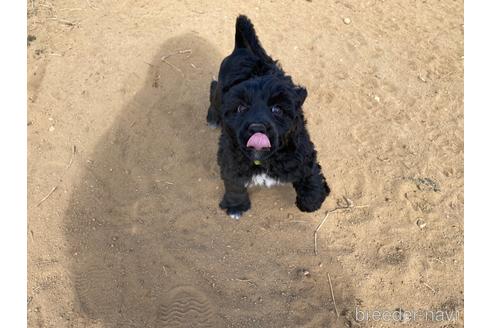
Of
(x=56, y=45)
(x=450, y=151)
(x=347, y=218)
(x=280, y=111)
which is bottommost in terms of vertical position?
(x=347, y=218)

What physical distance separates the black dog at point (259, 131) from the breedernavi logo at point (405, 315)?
3.69 feet

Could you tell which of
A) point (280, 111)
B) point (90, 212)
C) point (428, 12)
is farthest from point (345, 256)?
point (428, 12)

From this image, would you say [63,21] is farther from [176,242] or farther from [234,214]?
[234,214]

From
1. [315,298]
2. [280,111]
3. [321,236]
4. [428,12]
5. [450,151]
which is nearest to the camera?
[280,111]

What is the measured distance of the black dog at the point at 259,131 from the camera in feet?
9.75

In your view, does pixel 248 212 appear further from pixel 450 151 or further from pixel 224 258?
pixel 450 151

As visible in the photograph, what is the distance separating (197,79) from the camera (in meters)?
5.22

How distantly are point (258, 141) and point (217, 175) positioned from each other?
1775 millimetres

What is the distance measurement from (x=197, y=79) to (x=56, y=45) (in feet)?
6.90

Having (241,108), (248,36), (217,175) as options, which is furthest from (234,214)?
(248,36)

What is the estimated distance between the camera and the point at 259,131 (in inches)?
112

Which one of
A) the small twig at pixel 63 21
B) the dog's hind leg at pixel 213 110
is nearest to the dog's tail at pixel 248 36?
the dog's hind leg at pixel 213 110

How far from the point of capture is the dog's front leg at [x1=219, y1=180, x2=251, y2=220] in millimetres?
3896

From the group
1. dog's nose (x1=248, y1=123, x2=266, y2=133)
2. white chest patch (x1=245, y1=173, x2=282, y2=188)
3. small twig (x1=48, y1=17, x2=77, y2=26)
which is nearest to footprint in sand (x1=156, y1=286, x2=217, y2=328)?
white chest patch (x1=245, y1=173, x2=282, y2=188)
